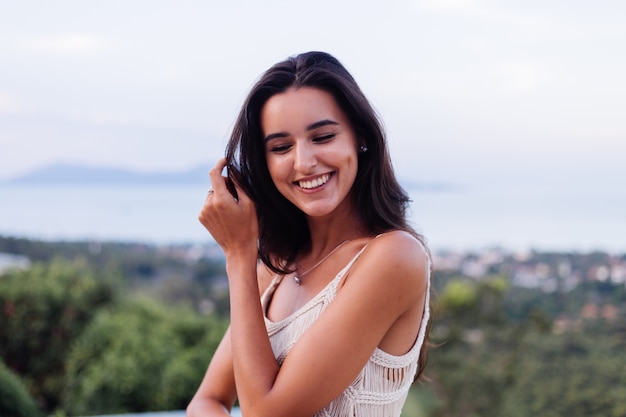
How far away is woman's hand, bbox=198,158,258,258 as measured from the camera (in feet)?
5.23

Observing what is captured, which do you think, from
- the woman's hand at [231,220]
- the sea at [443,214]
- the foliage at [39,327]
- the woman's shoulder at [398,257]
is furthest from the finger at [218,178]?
the sea at [443,214]

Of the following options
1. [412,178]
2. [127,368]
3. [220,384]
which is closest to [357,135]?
[220,384]

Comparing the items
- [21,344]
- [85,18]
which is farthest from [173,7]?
[21,344]

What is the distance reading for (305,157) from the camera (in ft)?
4.94

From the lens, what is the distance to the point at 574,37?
34.7 feet

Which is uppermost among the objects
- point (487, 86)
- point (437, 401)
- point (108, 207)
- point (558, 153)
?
point (487, 86)

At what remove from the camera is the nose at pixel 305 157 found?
59.2 inches

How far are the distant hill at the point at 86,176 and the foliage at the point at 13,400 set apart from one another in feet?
32.5

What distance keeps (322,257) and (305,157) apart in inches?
12.0

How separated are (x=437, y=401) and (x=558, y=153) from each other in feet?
13.2

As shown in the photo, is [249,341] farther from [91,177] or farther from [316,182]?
[91,177]

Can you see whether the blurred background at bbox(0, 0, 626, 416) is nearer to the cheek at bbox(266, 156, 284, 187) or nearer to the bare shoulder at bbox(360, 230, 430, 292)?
the cheek at bbox(266, 156, 284, 187)

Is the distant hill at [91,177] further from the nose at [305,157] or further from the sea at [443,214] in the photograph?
the nose at [305,157]

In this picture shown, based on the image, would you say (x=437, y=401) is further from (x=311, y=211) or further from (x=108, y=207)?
(x=311, y=211)
